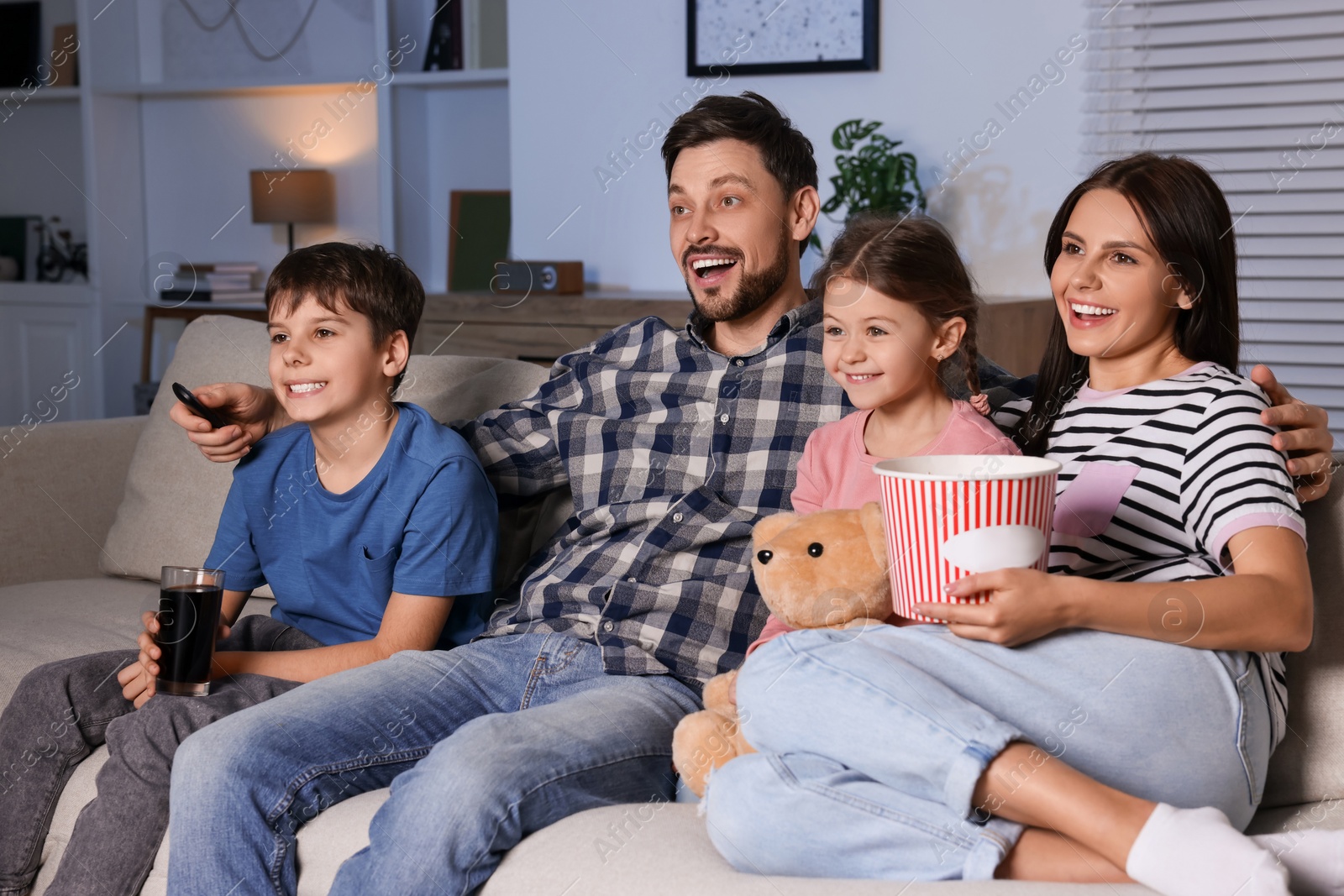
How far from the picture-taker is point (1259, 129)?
10.2 feet

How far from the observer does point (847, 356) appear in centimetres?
139

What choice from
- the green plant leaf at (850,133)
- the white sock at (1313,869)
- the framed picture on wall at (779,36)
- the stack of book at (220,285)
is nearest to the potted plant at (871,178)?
the green plant leaf at (850,133)

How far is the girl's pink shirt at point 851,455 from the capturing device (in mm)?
1370

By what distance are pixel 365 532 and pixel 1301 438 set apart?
1.08 metres

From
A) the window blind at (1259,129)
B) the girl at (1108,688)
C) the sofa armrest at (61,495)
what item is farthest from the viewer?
the window blind at (1259,129)

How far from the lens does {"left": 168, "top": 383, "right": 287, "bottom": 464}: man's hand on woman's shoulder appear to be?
1.69 metres

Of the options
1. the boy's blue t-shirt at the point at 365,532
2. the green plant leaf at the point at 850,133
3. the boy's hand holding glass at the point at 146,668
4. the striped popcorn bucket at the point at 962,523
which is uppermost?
the green plant leaf at the point at 850,133

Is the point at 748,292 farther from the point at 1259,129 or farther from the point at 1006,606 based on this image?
the point at 1259,129

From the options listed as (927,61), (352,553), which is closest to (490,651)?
(352,553)

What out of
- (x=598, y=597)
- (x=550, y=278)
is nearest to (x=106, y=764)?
(x=598, y=597)

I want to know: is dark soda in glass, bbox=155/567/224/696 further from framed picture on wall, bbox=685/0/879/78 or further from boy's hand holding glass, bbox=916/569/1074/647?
framed picture on wall, bbox=685/0/879/78

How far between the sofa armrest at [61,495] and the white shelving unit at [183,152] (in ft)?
7.26

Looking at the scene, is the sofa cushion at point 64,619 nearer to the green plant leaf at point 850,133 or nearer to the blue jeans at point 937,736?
the blue jeans at point 937,736

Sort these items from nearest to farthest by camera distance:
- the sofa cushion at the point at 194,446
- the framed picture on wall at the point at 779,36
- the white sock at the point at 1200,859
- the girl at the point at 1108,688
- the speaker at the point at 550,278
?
the white sock at the point at 1200,859 → the girl at the point at 1108,688 → the sofa cushion at the point at 194,446 → the framed picture on wall at the point at 779,36 → the speaker at the point at 550,278
